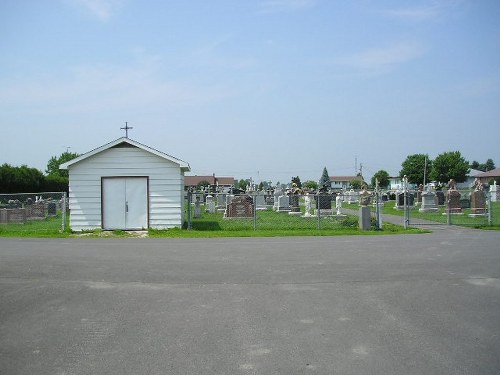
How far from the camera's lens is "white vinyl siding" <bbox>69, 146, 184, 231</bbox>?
18188mm

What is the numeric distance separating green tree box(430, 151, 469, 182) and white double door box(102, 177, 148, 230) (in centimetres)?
7818

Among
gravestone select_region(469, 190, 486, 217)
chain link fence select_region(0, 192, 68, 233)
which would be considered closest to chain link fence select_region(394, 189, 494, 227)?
gravestone select_region(469, 190, 486, 217)

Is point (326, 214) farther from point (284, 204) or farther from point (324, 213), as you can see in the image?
point (284, 204)

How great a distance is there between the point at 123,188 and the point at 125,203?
63cm

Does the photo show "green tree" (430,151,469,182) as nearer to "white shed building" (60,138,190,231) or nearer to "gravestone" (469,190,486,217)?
"gravestone" (469,190,486,217)

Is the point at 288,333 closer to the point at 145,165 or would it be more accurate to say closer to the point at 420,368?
the point at 420,368

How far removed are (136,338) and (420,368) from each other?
2.97 m

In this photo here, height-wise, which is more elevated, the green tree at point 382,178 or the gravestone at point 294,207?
the green tree at point 382,178

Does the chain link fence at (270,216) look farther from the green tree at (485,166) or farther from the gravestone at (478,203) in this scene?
the green tree at (485,166)

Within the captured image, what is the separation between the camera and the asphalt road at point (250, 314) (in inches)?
168

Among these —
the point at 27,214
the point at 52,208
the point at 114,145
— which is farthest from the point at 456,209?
the point at 52,208

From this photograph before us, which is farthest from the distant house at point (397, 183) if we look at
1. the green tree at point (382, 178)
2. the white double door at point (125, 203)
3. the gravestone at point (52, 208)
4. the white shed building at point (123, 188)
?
the white double door at point (125, 203)

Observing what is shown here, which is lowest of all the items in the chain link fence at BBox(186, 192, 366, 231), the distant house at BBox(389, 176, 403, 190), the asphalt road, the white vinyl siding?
the asphalt road

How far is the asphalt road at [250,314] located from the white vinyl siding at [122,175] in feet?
24.0
